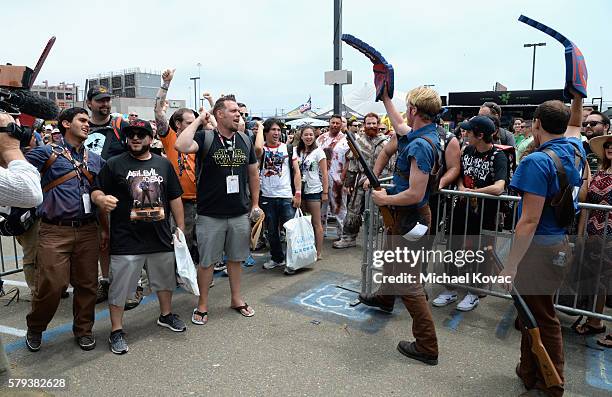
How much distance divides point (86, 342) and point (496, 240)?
395 centimetres

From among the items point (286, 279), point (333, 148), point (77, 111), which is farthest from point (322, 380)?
point (333, 148)

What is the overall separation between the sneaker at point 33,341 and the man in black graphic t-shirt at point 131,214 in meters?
0.57

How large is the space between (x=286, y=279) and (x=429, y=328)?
227 centimetres

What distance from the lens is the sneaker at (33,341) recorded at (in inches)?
140

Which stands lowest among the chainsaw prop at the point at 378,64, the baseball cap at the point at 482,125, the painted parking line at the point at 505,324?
the painted parking line at the point at 505,324

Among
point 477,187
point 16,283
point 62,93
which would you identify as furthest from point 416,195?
point 62,93

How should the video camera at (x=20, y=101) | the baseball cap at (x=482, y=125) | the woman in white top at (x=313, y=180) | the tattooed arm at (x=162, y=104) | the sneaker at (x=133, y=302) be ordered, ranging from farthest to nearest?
1. the woman in white top at (x=313, y=180)
2. the sneaker at (x=133, y=302)
3. the tattooed arm at (x=162, y=104)
4. the baseball cap at (x=482, y=125)
5. the video camera at (x=20, y=101)

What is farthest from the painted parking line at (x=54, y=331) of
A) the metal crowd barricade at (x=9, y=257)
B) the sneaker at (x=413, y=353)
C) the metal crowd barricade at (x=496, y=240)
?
the sneaker at (x=413, y=353)

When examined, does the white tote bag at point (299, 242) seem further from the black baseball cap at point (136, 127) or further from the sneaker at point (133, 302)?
the black baseball cap at point (136, 127)

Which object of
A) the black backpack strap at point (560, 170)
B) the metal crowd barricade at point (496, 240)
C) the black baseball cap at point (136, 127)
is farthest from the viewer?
the metal crowd barricade at point (496, 240)

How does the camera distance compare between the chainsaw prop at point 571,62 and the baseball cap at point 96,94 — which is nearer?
the chainsaw prop at point 571,62

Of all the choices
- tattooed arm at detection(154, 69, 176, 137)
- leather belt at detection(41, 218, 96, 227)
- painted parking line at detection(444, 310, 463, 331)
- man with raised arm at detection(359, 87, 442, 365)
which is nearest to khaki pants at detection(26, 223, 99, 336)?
leather belt at detection(41, 218, 96, 227)

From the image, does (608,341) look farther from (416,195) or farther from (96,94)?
(96,94)

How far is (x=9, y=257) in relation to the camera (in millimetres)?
6402
